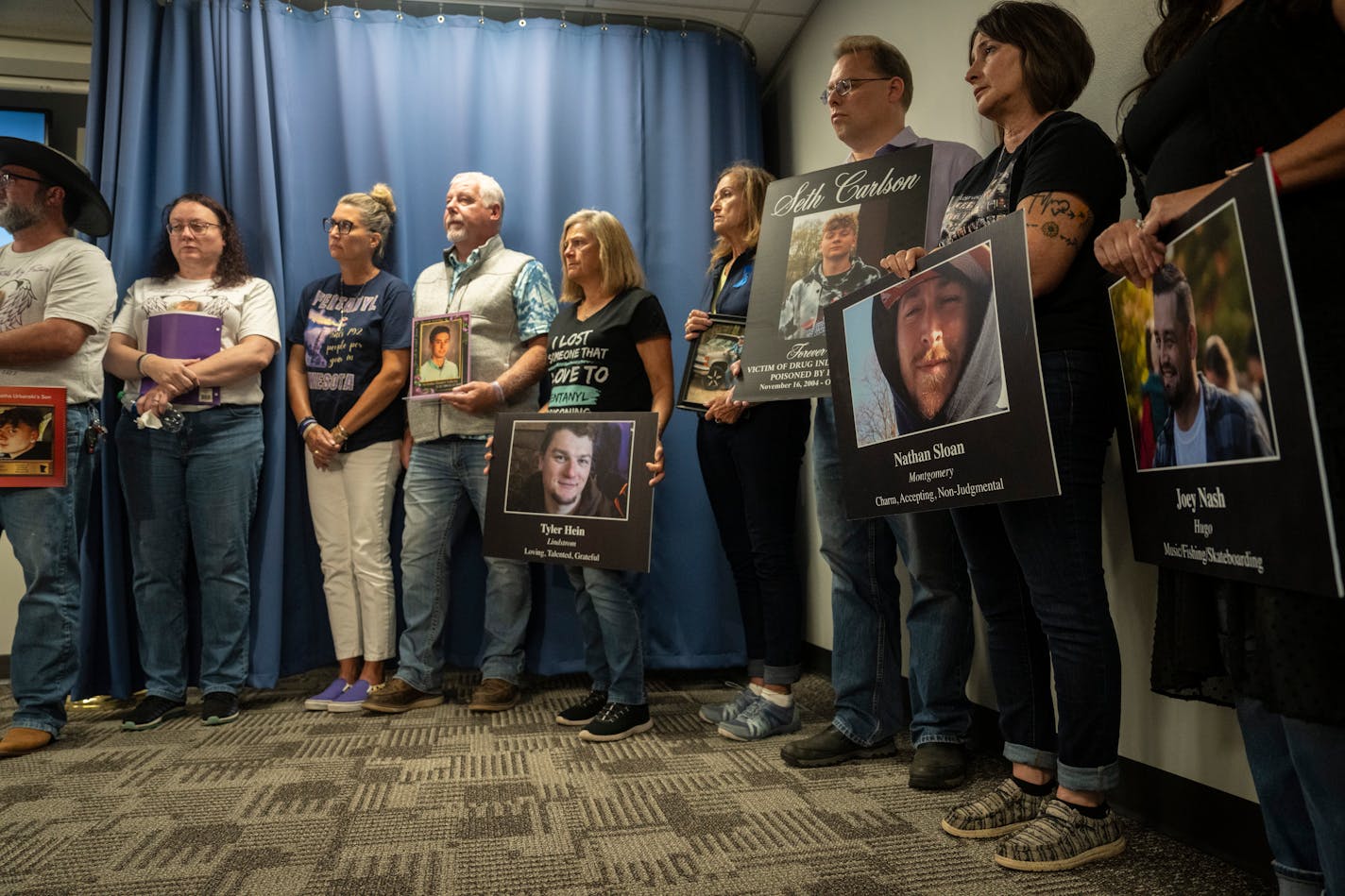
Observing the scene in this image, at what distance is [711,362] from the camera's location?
90.6 inches

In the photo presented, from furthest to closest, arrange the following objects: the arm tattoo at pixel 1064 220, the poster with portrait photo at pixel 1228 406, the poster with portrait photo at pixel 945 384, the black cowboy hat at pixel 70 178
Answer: the black cowboy hat at pixel 70 178 → the arm tattoo at pixel 1064 220 → the poster with portrait photo at pixel 945 384 → the poster with portrait photo at pixel 1228 406

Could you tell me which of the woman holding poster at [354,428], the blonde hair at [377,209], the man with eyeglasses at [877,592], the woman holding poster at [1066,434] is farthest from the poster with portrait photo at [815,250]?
the blonde hair at [377,209]

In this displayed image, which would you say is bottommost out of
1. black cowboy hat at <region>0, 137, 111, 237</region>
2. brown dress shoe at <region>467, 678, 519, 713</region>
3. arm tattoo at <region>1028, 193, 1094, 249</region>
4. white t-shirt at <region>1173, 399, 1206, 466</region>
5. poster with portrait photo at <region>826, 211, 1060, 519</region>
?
brown dress shoe at <region>467, 678, 519, 713</region>

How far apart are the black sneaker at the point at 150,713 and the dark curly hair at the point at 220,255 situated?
4.28 ft

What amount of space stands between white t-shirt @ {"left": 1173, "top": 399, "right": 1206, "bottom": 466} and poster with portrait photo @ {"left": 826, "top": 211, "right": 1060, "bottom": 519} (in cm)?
15

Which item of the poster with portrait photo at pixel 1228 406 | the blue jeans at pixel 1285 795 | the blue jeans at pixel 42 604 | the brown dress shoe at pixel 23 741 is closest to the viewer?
the poster with portrait photo at pixel 1228 406

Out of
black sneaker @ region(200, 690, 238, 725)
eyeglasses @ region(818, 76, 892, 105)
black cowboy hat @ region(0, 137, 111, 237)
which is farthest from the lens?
black sneaker @ region(200, 690, 238, 725)

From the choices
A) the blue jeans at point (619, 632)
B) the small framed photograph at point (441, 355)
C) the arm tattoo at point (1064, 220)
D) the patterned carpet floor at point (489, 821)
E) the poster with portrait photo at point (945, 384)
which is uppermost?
the small framed photograph at point (441, 355)

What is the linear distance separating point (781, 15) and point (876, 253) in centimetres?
199

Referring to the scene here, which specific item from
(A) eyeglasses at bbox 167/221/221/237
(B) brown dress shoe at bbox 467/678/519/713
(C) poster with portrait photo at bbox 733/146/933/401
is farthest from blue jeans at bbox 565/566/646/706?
(A) eyeglasses at bbox 167/221/221/237

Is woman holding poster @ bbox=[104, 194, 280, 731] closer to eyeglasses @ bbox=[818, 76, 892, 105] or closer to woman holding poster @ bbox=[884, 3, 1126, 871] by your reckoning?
eyeglasses @ bbox=[818, 76, 892, 105]

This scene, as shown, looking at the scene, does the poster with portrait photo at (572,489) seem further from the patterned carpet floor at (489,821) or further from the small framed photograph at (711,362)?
the patterned carpet floor at (489,821)

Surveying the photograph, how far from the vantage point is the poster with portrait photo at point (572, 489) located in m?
2.14

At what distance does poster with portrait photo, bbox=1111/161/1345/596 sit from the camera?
80 centimetres
